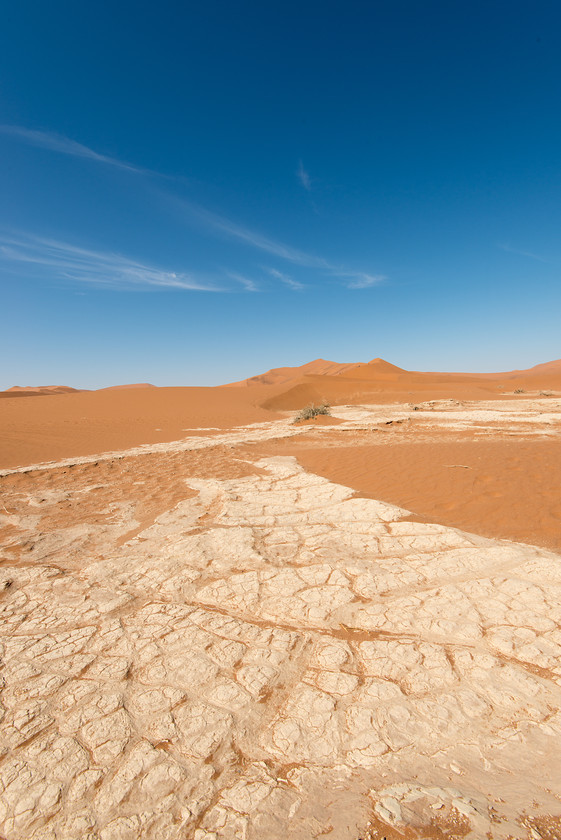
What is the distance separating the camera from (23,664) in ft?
7.16

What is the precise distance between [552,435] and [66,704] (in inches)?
359

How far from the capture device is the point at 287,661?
2.18 metres

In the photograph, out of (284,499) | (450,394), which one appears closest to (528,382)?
(450,394)

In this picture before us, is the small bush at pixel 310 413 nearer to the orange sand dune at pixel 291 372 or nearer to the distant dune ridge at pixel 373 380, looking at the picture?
the distant dune ridge at pixel 373 380

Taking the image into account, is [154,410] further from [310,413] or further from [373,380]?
[373,380]

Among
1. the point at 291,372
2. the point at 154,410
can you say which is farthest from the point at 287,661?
the point at 291,372

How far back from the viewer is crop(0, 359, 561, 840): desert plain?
1.42 metres

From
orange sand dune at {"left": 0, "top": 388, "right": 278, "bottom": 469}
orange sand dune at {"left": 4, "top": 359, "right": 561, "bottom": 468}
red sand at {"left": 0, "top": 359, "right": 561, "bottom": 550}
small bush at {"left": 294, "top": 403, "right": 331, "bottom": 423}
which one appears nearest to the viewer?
red sand at {"left": 0, "top": 359, "right": 561, "bottom": 550}

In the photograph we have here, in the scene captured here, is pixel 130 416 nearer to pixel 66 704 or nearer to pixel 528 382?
pixel 66 704

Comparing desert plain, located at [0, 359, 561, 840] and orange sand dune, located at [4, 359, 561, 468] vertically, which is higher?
orange sand dune, located at [4, 359, 561, 468]

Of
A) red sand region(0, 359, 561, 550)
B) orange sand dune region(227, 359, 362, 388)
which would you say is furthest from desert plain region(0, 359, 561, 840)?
orange sand dune region(227, 359, 362, 388)

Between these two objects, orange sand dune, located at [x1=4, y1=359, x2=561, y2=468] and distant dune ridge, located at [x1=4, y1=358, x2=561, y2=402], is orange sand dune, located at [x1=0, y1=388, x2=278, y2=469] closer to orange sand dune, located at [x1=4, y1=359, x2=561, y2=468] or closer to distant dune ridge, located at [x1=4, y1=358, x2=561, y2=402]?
orange sand dune, located at [x1=4, y1=359, x2=561, y2=468]

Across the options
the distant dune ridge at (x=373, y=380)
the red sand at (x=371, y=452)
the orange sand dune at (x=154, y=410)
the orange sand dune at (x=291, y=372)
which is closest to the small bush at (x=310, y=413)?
the red sand at (x=371, y=452)

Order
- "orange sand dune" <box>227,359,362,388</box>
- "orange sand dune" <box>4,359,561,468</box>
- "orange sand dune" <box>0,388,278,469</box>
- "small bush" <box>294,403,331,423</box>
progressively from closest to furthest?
"orange sand dune" <box>0,388,278,469</box>
"orange sand dune" <box>4,359,561,468</box>
"small bush" <box>294,403,331,423</box>
"orange sand dune" <box>227,359,362,388</box>
